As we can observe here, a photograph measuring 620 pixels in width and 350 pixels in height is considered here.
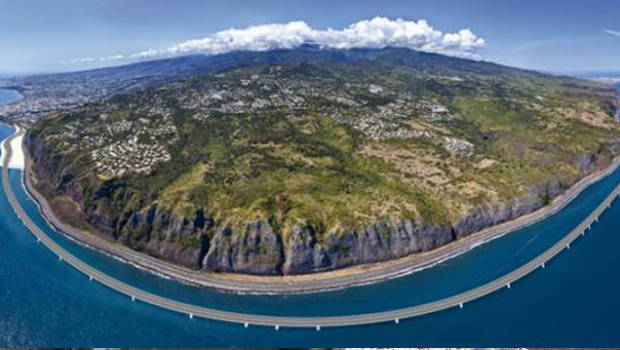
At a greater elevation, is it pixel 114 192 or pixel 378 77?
pixel 378 77

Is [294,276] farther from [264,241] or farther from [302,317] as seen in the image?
[302,317]

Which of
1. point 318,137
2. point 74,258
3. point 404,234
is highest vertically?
point 318,137

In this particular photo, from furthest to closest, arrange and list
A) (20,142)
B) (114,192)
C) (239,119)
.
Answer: (20,142)
(239,119)
(114,192)

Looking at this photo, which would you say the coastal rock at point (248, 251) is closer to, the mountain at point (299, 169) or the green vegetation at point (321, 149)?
the mountain at point (299, 169)

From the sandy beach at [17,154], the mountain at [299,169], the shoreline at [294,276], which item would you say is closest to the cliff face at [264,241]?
the mountain at [299,169]

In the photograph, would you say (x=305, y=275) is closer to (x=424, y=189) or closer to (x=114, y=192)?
(x=424, y=189)

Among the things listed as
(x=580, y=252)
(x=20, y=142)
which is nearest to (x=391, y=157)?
(x=580, y=252)

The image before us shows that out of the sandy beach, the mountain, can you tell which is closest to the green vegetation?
the mountain
